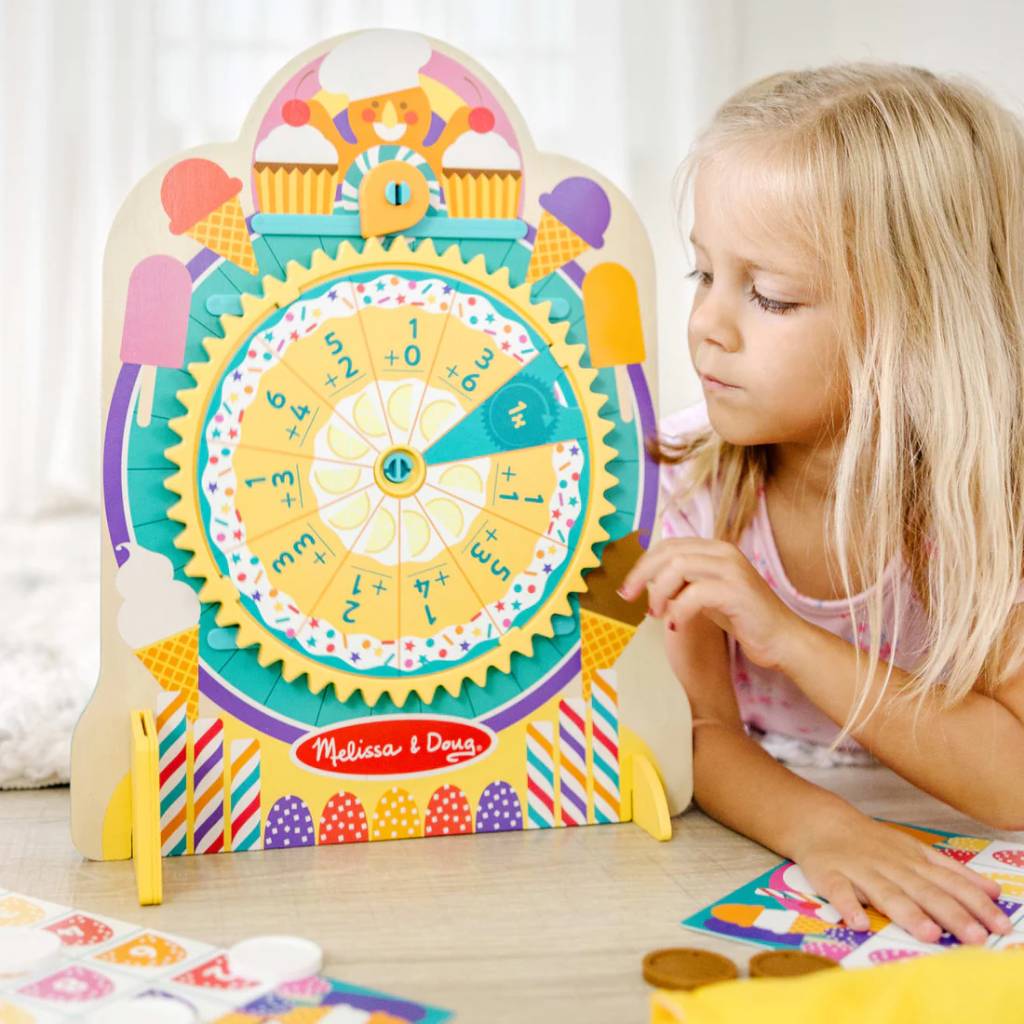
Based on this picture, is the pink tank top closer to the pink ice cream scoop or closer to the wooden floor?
the wooden floor

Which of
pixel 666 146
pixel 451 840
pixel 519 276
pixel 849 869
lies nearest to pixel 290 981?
pixel 451 840

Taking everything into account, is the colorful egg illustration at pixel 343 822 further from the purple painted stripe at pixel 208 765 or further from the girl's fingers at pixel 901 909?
the girl's fingers at pixel 901 909

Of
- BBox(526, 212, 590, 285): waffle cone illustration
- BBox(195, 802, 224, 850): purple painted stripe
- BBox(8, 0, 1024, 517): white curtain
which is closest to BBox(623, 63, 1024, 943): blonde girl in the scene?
BBox(526, 212, 590, 285): waffle cone illustration

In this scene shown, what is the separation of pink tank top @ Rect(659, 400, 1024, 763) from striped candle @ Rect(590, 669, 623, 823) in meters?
0.22

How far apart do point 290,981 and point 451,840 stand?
23cm

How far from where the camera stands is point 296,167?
0.79 metres

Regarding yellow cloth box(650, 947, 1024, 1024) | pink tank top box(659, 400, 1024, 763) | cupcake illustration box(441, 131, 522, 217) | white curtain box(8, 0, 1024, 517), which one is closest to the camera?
yellow cloth box(650, 947, 1024, 1024)

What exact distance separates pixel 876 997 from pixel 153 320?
1.84 ft

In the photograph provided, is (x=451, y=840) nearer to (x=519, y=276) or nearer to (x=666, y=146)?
(x=519, y=276)

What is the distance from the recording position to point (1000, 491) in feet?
2.87

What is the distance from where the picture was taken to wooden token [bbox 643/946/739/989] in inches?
23.4

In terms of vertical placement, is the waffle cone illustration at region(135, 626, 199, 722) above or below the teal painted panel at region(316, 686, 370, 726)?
above

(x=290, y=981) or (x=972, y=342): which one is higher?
(x=972, y=342)

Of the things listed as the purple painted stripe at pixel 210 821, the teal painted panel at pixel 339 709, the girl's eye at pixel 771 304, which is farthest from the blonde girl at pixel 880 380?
the purple painted stripe at pixel 210 821
